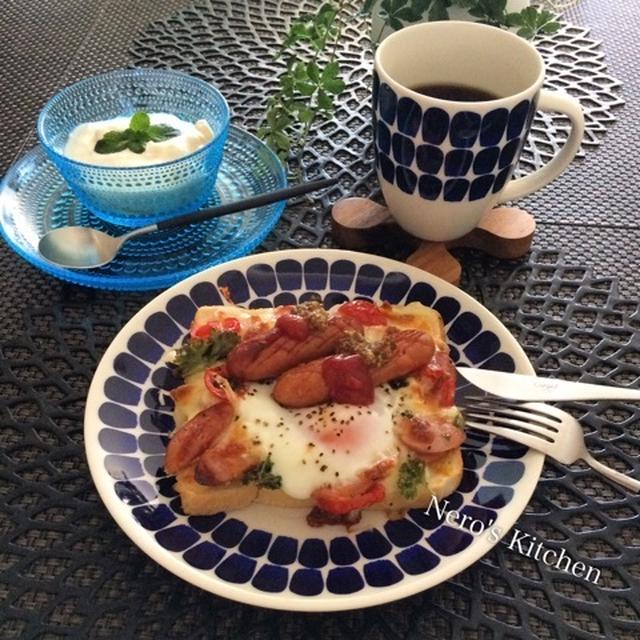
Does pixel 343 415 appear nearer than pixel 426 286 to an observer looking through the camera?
Yes

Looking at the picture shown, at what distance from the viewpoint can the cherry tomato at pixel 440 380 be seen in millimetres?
938

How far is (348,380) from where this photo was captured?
3.00ft

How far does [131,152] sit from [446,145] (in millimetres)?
573

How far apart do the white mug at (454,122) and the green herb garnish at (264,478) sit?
21.1 inches

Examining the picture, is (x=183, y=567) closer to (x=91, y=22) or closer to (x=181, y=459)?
(x=181, y=459)

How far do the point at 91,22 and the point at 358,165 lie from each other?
0.91 meters

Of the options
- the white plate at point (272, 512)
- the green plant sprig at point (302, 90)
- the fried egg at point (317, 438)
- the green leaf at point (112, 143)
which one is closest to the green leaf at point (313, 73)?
the green plant sprig at point (302, 90)

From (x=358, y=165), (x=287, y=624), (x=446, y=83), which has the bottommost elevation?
(x=287, y=624)

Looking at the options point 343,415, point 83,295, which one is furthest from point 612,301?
point 83,295

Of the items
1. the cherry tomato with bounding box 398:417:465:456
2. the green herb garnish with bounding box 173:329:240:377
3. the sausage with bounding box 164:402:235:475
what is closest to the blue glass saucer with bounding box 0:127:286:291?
the green herb garnish with bounding box 173:329:240:377

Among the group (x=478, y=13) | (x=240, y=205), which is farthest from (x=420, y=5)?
(x=240, y=205)

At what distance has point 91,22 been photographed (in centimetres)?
183

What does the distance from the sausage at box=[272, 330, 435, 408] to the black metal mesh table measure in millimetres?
238

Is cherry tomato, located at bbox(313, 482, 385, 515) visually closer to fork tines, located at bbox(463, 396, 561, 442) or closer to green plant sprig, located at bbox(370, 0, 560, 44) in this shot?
fork tines, located at bbox(463, 396, 561, 442)
